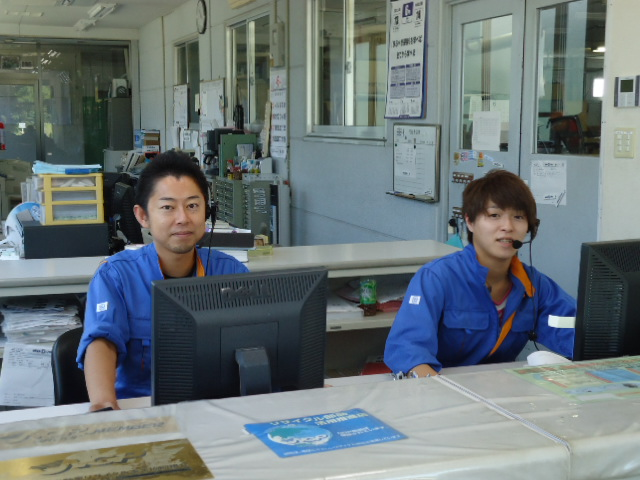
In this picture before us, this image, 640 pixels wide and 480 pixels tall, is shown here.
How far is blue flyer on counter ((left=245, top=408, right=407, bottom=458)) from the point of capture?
1204mm

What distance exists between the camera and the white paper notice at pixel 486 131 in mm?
4434

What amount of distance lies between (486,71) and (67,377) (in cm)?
319

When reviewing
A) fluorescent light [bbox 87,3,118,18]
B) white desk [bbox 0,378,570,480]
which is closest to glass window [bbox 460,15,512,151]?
white desk [bbox 0,378,570,480]

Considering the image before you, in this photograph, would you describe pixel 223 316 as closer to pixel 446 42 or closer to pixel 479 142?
pixel 479 142

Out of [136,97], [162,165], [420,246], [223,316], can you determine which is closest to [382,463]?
[223,316]

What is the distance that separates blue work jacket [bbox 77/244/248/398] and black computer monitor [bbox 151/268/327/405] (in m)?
0.65

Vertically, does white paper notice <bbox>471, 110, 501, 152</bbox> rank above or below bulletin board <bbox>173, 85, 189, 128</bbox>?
below

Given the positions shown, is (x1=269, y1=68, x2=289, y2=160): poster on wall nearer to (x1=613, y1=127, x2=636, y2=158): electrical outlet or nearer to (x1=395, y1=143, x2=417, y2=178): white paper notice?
(x1=395, y1=143, x2=417, y2=178): white paper notice

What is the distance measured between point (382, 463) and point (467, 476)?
12 cm

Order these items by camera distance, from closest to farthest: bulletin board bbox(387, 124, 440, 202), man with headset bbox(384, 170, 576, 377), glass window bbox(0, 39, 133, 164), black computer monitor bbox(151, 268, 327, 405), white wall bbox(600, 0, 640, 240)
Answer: black computer monitor bbox(151, 268, 327, 405), man with headset bbox(384, 170, 576, 377), white wall bbox(600, 0, 640, 240), bulletin board bbox(387, 124, 440, 202), glass window bbox(0, 39, 133, 164)

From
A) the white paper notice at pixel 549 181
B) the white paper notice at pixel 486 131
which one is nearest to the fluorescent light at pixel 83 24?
the white paper notice at pixel 486 131

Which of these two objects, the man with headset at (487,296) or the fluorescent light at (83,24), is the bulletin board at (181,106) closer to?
the fluorescent light at (83,24)

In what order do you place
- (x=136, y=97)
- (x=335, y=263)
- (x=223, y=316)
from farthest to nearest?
(x=136, y=97) < (x=335, y=263) < (x=223, y=316)

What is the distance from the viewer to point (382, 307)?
3.50 metres
